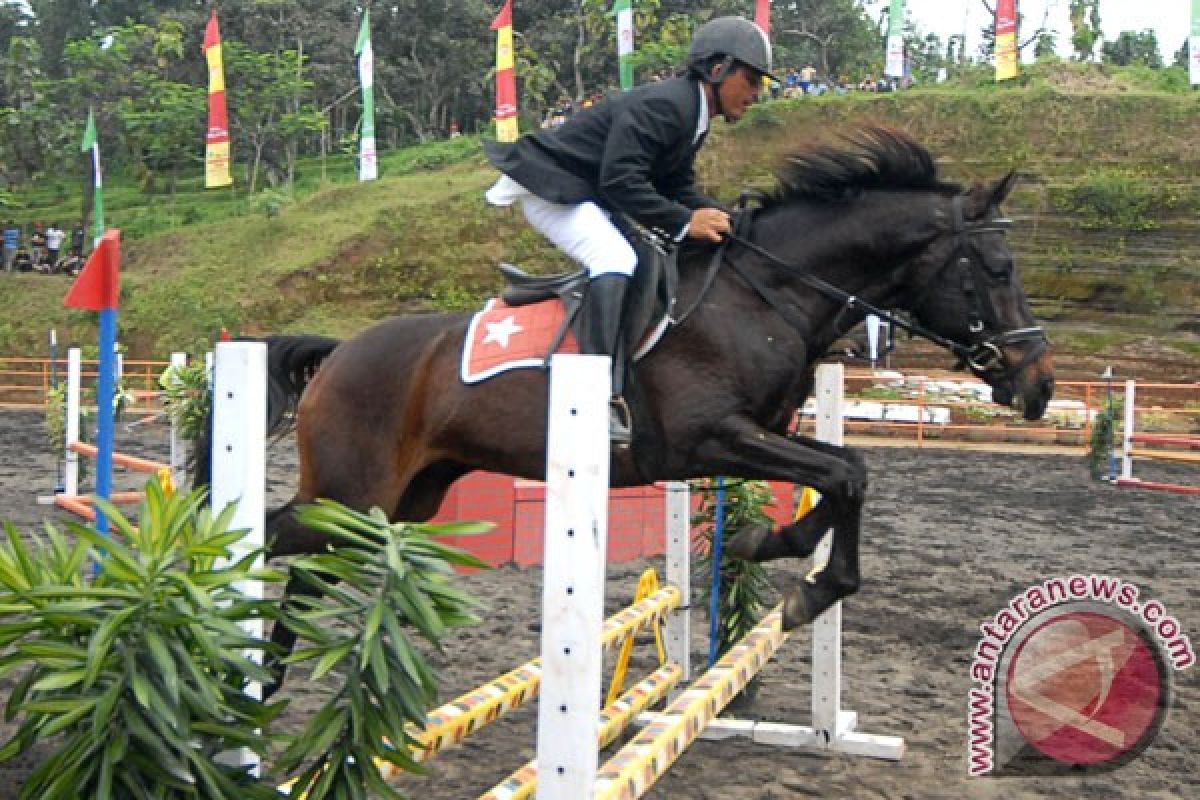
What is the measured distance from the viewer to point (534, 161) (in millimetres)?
3566

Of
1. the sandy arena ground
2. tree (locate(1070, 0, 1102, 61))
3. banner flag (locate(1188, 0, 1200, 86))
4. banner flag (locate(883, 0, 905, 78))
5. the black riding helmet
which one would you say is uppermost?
tree (locate(1070, 0, 1102, 61))

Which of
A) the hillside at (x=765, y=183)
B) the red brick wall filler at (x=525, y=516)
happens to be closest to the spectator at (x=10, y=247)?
the hillside at (x=765, y=183)

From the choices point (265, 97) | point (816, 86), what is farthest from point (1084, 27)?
point (265, 97)

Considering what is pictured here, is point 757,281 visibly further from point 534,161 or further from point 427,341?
point 427,341

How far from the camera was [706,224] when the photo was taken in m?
3.46

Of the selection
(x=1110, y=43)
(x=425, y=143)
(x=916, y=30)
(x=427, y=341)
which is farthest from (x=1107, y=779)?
(x=916, y=30)

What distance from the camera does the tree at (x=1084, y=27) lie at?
3159cm

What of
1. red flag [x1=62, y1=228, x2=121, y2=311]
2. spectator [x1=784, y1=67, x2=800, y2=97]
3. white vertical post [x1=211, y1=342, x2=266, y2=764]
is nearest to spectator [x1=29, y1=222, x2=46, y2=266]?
spectator [x1=784, y1=67, x2=800, y2=97]

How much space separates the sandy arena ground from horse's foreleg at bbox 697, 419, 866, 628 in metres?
0.64

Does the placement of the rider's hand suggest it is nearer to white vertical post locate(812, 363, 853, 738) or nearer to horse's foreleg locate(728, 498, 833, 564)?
white vertical post locate(812, 363, 853, 738)

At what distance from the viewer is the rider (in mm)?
3342

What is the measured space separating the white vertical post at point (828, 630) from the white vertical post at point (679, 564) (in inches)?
19.3

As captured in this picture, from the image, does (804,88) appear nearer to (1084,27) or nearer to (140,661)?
(1084,27)

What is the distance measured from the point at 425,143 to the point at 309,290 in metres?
14.1
